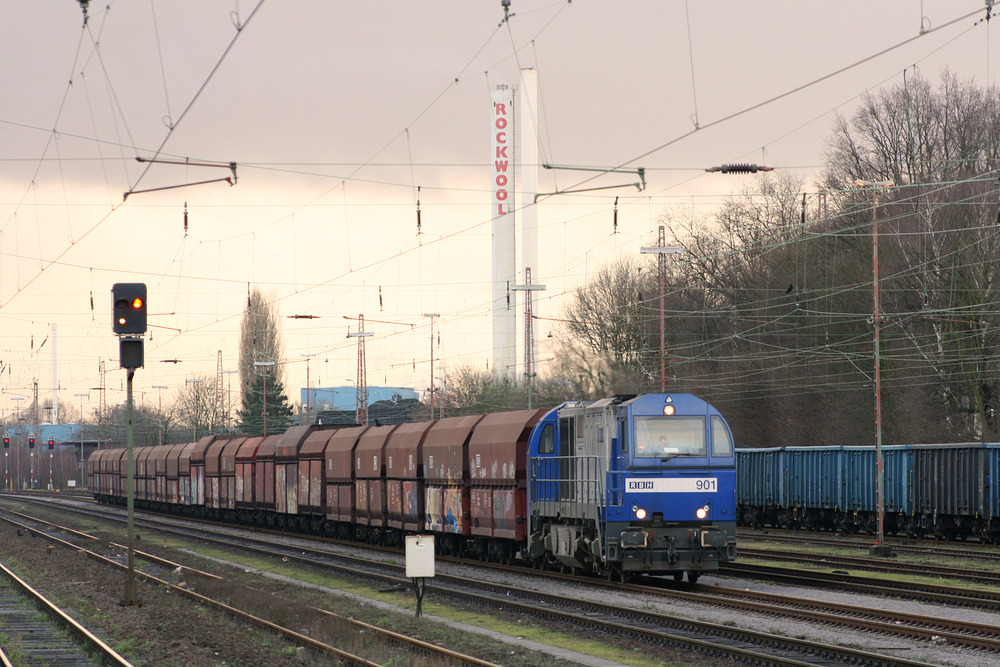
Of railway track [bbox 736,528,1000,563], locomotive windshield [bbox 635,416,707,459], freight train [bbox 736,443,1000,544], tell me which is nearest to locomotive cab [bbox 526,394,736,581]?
locomotive windshield [bbox 635,416,707,459]

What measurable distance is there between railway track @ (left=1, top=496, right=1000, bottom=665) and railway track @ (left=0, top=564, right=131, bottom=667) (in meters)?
7.01

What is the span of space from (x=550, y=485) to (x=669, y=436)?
13.6 ft

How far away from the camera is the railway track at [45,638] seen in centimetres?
1587

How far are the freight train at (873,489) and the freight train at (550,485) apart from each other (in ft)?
44.8

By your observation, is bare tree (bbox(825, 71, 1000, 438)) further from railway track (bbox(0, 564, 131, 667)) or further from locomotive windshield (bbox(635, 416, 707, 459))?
railway track (bbox(0, 564, 131, 667))

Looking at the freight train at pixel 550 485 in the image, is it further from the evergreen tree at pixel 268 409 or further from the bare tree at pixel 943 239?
the evergreen tree at pixel 268 409

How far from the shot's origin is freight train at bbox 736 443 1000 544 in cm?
3528

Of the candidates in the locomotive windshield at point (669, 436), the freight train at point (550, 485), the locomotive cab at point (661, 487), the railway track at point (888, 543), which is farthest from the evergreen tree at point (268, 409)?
the locomotive windshield at point (669, 436)

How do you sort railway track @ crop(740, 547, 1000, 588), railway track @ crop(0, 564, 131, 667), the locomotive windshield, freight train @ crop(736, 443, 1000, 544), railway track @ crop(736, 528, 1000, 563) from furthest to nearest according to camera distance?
1. freight train @ crop(736, 443, 1000, 544)
2. railway track @ crop(736, 528, 1000, 563)
3. railway track @ crop(740, 547, 1000, 588)
4. the locomotive windshield
5. railway track @ crop(0, 564, 131, 667)

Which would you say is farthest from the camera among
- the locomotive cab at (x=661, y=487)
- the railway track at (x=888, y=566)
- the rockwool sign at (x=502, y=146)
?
the rockwool sign at (x=502, y=146)

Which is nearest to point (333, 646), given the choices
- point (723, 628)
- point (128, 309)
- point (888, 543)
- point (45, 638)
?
point (45, 638)

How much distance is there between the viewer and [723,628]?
1695cm

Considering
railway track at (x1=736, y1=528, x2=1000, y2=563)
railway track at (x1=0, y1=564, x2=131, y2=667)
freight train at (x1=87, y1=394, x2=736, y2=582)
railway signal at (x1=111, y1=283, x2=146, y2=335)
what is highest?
railway signal at (x1=111, y1=283, x2=146, y2=335)

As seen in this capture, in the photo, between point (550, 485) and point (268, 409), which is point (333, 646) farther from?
point (268, 409)
